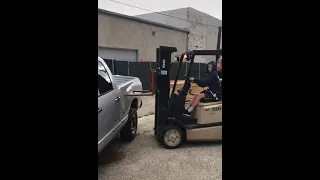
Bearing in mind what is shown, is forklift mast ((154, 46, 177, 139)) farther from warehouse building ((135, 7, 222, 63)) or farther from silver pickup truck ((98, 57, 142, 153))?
warehouse building ((135, 7, 222, 63))

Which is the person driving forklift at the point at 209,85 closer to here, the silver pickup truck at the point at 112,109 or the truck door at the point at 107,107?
the silver pickup truck at the point at 112,109

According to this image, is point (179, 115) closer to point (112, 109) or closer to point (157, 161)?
point (157, 161)

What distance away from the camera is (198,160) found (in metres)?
4.24

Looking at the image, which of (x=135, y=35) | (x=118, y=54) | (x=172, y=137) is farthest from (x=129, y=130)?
(x=135, y=35)

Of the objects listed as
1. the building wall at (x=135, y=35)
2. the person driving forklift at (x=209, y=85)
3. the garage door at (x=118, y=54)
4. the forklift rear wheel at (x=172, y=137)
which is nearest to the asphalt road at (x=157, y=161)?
the forklift rear wheel at (x=172, y=137)

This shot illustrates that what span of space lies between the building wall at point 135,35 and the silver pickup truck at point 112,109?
10233mm

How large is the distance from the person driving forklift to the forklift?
3.3 inches

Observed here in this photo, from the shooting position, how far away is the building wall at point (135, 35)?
15.8 meters

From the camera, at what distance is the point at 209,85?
16.9 ft
